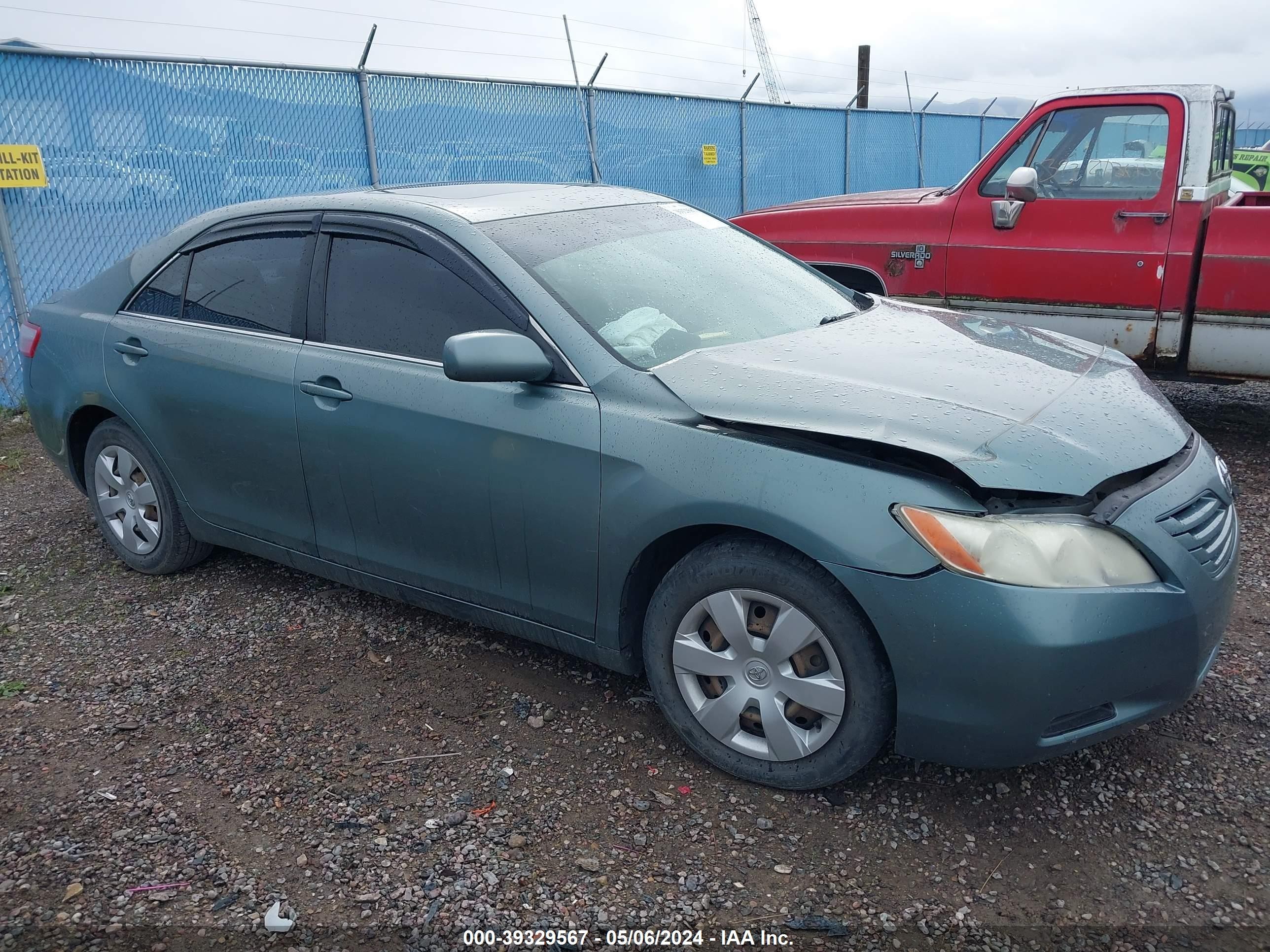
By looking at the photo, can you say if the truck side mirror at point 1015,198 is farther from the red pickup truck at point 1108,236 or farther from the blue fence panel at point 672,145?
the blue fence panel at point 672,145

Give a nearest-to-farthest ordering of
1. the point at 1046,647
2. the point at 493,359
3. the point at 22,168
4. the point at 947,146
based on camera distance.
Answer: the point at 1046,647, the point at 493,359, the point at 22,168, the point at 947,146

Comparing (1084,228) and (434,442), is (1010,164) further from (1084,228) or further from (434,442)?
(434,442)

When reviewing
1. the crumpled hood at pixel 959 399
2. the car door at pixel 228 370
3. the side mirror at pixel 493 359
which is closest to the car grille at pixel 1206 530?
the crumpled hood at pixel 959 399

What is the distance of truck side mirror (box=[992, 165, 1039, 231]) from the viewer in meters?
5.86

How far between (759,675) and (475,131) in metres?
8.94

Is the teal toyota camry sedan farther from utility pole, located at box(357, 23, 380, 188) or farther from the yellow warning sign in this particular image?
utility pole, located at box(357, 23, 380, 188)

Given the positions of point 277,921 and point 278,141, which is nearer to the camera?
point 277,921

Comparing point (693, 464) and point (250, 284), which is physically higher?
point (250, 284)

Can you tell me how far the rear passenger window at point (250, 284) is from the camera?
3.76 m

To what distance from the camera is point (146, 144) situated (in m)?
7.96

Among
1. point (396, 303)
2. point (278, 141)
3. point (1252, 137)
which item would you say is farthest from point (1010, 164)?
point (1252, 137)

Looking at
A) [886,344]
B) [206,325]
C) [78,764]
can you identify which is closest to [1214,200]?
[886,344]

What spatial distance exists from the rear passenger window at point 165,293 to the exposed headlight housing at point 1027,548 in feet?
10.4

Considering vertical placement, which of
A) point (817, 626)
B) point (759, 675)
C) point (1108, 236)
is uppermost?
point (1108, 236)
